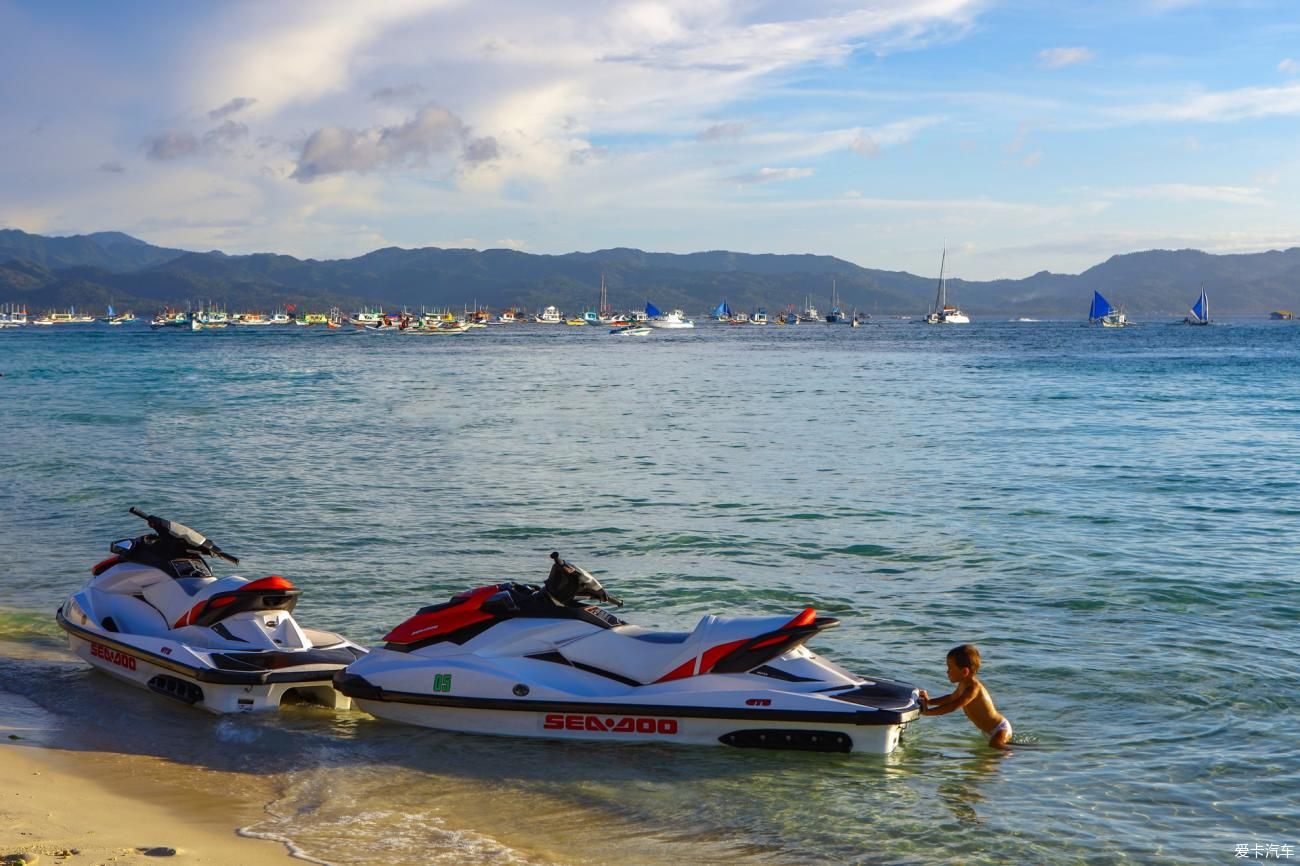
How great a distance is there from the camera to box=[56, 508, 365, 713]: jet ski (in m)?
8.80

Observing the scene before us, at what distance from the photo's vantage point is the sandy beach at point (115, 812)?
6.04 metres

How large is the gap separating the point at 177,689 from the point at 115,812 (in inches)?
94.5

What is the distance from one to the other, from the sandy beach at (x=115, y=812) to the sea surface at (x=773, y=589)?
0.82 ft

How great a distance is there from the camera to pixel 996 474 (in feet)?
72.1

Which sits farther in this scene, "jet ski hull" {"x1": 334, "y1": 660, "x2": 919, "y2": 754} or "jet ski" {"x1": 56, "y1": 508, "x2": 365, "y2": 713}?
"jet ski" {"x1": 56, "y1": 508, "x2": 365, "y2": 713}

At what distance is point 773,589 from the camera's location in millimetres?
12664

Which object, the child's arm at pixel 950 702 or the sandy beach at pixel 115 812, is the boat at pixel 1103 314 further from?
the sandy beach at pixel 115 812

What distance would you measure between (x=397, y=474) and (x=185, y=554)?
Answer: 41.0 ft

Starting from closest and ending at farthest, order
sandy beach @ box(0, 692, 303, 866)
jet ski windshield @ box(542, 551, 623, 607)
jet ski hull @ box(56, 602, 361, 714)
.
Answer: sandy beach @ box(0, 692, 303, 866), jet ski windshield @ box(542, 551, 623, 607), jet ski hull @ box(56, 602, 361, 714)

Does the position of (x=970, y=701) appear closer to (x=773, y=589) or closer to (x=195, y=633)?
(x=773, y=589)

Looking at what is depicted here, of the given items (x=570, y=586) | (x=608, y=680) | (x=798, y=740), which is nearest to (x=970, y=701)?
(x=798, y=740)

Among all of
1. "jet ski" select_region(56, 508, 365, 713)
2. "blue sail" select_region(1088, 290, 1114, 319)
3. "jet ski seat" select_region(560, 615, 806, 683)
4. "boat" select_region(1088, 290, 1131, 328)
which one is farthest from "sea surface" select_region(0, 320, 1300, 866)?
"boat" select_region(1088, 290, 1131, 328)

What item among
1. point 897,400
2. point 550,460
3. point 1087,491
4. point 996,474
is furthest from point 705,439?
point 897,400

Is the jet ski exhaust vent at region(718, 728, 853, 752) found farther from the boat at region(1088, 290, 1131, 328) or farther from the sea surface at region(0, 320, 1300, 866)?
the boat at region(1088, 290, 1131, 328)
